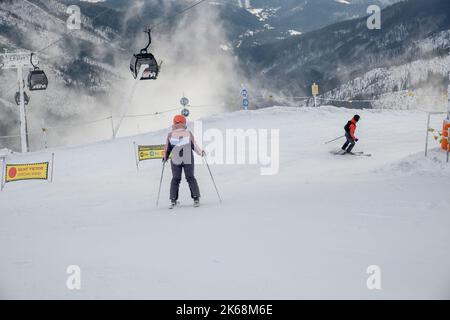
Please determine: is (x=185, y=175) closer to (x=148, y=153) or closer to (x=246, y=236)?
(x=246, y=236)

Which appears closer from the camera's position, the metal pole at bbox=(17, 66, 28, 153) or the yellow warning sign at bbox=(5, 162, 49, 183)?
the yellow warning sign at bbox=(5, 162, 49, 183)

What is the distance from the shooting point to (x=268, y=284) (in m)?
3.65

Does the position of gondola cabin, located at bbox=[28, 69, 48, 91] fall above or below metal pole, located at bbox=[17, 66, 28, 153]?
above

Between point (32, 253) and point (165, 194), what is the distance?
5014 millimetres

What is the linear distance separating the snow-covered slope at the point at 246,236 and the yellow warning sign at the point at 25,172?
52 centimetres

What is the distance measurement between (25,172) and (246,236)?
370 inches

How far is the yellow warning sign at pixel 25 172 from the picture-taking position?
12102 millimetres

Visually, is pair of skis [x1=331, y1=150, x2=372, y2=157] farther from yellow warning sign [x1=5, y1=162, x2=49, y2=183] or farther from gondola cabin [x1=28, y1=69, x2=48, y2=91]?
gondola cabin [x1=28, y1=69, x2=48, y2=91]

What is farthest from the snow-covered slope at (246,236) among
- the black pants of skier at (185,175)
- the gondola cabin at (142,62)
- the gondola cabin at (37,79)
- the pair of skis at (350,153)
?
the gondola cabin at (37,79)

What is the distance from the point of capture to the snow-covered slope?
3658mm

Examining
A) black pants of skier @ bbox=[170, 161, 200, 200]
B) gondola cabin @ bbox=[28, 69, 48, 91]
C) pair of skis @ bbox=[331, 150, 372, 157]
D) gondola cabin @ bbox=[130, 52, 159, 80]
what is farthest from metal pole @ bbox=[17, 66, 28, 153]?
black pants of skier @ bbox=[170, 161, 200, 200]

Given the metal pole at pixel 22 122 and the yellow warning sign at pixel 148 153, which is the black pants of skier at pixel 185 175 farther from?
the metal pole at pixel 22 122

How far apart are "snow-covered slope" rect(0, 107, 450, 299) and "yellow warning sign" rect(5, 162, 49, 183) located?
52 cm
